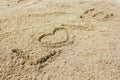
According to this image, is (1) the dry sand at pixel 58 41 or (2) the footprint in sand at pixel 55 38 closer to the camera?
(1) the dry sand at pixel 58 41

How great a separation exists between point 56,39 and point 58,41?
46mm

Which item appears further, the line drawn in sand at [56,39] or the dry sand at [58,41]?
the line drawn in sand at [56,39]

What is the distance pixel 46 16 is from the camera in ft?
8.75

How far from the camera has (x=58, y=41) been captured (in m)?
2.19

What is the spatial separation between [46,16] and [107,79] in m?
1.22

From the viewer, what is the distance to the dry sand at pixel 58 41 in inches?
71.9

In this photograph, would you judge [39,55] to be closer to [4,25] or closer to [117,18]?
[4,25]

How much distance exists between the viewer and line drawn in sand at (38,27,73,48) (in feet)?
7.02

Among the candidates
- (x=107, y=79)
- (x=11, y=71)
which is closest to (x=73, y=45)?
(x=107, y=79)

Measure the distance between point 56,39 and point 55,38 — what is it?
0.02 meters

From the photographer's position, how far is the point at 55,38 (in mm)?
2246

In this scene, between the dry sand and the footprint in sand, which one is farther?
the footprint in sand

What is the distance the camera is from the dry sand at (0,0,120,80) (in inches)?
71.9

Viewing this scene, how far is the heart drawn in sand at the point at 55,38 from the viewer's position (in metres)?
2.15
